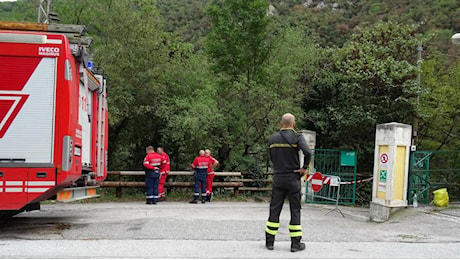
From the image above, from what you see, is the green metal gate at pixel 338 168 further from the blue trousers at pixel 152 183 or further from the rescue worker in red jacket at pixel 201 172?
the blue trousers at pixel 152 183

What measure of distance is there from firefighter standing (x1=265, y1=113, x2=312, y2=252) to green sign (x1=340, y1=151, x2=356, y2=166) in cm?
832

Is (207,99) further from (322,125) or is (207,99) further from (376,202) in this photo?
(376,202)

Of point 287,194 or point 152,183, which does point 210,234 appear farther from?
point 152,183

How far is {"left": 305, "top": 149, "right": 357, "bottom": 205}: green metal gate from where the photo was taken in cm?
1528

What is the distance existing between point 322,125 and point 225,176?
390 cm

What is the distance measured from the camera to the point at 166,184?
16594 mm

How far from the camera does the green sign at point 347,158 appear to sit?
15.2 metres

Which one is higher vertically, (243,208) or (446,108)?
(446,108)

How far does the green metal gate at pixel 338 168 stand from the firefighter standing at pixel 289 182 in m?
8.26

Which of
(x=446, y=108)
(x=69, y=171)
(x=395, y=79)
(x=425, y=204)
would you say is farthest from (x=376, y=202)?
(x=446, y=108)

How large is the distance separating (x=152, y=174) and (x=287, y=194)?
777cm

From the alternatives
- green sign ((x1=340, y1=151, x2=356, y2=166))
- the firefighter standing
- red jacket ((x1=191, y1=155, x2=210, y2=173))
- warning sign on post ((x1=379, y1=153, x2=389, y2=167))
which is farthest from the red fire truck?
green sign ((x1=340, y1=151, x2=356, y2=166))

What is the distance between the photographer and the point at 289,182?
7207mm

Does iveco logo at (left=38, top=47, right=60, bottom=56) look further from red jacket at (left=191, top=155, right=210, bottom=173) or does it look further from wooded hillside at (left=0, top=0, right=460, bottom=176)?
wooded hillside at (left=0, top=0, right=460, bottom=176)
